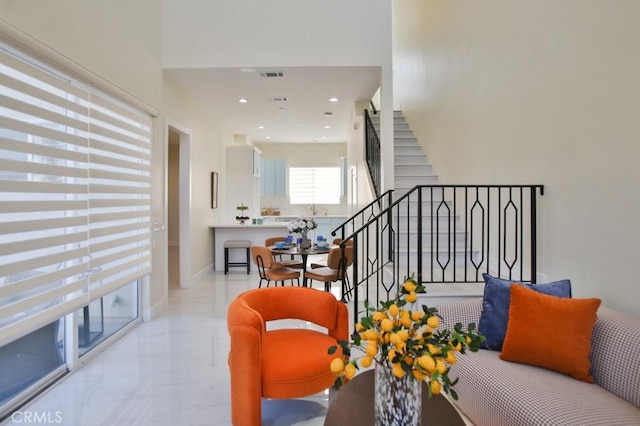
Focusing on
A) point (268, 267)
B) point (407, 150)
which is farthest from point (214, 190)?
point (407, 150)

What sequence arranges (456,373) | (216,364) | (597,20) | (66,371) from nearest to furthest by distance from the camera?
(456,373) < (597,20) < (66,371) < (216,364)

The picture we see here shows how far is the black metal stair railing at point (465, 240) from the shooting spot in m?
3.27

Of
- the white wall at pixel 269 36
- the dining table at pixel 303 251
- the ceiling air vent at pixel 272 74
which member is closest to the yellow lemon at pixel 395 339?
the dining table at pixel 303 251

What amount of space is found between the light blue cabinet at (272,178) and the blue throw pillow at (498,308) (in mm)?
8243

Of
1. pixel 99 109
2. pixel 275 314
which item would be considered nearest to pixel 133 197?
pixel 99 109

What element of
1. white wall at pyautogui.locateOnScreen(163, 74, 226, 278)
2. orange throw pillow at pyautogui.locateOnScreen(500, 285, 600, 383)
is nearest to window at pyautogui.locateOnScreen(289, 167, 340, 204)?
white wall at pyautogui.locateOnScreen(163, 74, 226, 278)

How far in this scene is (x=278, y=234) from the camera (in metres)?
6.94

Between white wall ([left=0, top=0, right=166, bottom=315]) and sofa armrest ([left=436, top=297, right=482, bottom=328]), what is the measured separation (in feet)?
10.8

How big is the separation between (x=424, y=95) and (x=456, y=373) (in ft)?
16.4

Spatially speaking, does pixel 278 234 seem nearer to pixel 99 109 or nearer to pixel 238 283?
pixel 238 283

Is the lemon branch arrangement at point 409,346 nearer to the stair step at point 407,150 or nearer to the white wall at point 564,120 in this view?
the white wall at point 564,120

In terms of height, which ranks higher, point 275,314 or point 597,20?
point 597,20

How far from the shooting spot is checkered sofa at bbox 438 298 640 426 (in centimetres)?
158

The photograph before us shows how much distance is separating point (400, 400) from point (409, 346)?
213 millimetres
